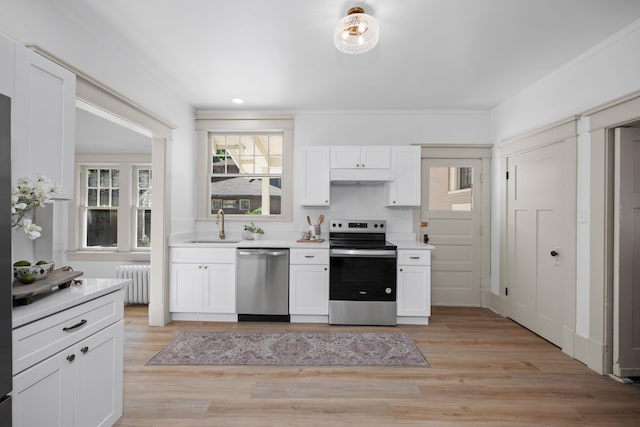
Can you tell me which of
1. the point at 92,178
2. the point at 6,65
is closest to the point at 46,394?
the point at 6,65

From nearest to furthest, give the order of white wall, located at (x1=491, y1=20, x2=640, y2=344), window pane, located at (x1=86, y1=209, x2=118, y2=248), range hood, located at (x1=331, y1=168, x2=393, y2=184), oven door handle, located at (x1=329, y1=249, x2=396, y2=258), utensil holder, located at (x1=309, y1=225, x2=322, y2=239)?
1. white wall, located at (x1=491, y1=20, x2=640, y2=344)
2. oven door handle, located at (x1=329, y1=249, x2=396, y2=258)
3. range hood, located at (x1=331, y1=168, x2=393, y2=184)
4. utensil holder, located at (x1=309, y1=225, x2=322, y2=239)
5. window pane, located at (x1=86, y1=209, x2=118, y2=248)

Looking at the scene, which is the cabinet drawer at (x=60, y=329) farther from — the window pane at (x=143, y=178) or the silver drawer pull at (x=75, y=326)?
the window pane at (x=143, y=178)

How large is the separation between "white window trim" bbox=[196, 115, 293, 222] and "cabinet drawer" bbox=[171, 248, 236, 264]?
745mm

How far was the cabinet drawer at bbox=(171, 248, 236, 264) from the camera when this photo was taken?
367 centimetres

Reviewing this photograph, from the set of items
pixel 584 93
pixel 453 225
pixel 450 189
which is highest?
pixel 584 93

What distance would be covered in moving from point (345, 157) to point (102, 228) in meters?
4.04

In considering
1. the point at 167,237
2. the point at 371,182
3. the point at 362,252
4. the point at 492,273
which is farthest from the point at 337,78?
the point at 492,273

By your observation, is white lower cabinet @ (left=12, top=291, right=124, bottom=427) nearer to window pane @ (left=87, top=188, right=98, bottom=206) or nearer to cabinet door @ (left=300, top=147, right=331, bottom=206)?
cabinet door @ (left=300, top=147, right=331, bottom=206)

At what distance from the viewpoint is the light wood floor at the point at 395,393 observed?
200 cm

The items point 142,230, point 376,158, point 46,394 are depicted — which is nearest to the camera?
point 46,394

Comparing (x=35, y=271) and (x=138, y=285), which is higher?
(x=35, y=271)

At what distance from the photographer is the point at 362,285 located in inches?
142

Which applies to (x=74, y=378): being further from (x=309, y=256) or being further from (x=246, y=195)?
(x=246, y=195)

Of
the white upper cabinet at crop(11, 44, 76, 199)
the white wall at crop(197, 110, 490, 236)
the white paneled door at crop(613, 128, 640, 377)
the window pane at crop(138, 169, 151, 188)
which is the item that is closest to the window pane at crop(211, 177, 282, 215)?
the white wall at crop(197, 110, 490, 236)
